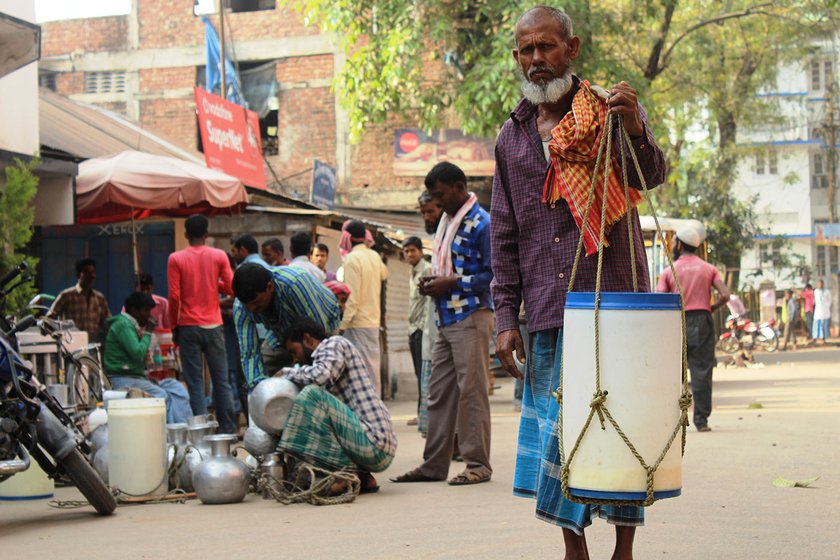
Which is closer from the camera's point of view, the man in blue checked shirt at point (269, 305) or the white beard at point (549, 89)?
the white beard at point (549, 89)

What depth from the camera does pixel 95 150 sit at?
14.6 m

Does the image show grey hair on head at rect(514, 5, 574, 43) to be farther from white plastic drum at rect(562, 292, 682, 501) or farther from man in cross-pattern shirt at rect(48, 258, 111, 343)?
man in cross-pattern shirt at rect(48, 258, 111, 343)

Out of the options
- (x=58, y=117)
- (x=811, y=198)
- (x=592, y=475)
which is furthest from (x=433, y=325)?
(x=811, y=198)

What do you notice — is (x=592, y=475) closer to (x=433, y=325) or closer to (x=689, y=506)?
(x=689, y=506)

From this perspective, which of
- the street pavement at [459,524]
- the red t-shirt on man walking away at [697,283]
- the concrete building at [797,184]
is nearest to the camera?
the street pavement at [459,524]

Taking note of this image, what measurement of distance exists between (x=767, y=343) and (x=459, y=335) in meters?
27.8

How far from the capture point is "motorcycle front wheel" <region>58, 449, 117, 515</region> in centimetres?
691

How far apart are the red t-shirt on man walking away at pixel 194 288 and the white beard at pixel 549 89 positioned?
277 inches

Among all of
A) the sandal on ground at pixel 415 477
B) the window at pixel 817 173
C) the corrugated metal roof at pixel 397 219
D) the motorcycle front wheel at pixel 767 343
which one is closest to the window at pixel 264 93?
the corrugated metal roof at pixel 397 219

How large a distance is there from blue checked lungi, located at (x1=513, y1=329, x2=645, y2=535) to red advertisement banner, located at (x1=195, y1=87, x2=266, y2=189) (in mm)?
11095

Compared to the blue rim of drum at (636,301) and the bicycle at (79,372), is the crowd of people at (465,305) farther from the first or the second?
the bicycle at (79,372)

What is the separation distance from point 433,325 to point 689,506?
137 inches

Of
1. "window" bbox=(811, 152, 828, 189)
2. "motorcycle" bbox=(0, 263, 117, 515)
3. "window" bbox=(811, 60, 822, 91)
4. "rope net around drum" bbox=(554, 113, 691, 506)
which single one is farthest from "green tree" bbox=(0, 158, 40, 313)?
"window" bbox=(811, 60, 822, 91)

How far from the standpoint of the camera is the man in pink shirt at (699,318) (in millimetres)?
11695
